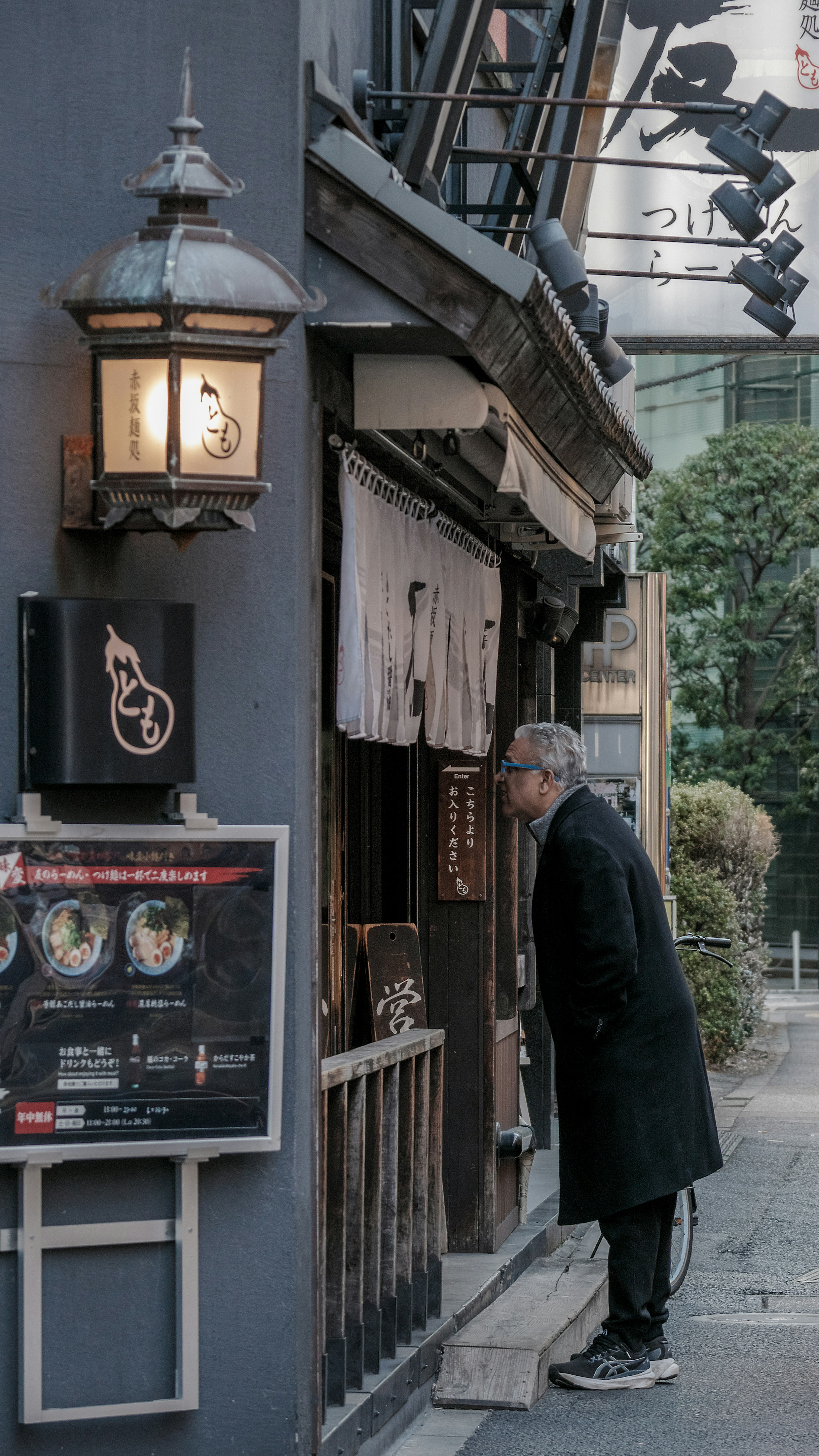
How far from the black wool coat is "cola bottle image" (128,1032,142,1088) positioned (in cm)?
193

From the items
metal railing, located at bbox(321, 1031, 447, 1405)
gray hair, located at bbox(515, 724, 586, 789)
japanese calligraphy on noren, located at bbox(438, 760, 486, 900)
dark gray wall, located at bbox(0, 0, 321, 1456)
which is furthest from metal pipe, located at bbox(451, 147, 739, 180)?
metal railing, located at bbox(321, 1031, 447, 1405)

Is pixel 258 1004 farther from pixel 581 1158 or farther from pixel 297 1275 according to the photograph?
pixel 581 1158

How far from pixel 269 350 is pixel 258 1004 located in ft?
5.80

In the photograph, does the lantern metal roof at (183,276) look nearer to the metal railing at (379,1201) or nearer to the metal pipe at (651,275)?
the metal railing at (379,1201)

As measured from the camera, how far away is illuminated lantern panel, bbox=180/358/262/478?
449cm

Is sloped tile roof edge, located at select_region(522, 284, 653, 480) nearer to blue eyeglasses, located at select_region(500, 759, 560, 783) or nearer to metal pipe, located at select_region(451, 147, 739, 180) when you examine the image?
metal pipe, located at select_region(451, 147, 739, 180)

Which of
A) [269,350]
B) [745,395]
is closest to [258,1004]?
[269,350]

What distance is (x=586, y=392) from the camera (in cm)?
650

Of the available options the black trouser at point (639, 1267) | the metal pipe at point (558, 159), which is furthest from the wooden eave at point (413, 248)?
the black trouser at point (639, 1267)

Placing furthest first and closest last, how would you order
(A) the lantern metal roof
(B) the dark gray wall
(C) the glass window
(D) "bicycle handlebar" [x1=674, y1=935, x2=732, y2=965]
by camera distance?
(C) the glass window
(D) "bicycle handlebar" [x1=674, y1=935, x2=732, y2=965]
(B) the dark gray wall
(A) the lantern metal roof

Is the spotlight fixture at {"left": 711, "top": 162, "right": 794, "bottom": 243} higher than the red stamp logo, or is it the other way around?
the spotlight fixture at {"left": 711, "top": 162, "right": 794, "bottom": 243}

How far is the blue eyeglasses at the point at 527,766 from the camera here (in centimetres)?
649

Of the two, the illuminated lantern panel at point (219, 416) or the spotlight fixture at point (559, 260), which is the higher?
the spotlight fixture at point (559, 260)

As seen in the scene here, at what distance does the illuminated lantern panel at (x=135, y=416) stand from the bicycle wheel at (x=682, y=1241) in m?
4.79
